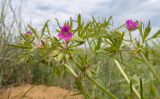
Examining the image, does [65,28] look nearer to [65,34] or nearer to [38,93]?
[65,34]

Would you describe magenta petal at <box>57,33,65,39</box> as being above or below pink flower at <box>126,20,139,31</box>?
below

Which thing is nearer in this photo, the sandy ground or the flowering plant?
the flowering plant

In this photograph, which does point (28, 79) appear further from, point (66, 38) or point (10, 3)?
point (66, 38)

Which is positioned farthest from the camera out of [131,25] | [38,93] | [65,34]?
[38,93]

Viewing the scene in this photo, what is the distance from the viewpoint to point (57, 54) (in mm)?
1248

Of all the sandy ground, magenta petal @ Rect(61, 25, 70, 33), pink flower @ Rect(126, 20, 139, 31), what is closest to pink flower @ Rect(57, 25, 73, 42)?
magenta petal @ Rect(61, 25, 70, 33)

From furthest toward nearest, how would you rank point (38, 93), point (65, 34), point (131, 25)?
point (38, 93)
point (131, 25)
point (65, 34)

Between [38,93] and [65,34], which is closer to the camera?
[65,34]

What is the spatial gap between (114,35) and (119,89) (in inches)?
71.6

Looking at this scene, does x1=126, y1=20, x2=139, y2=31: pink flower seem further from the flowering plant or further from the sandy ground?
the sandy ground

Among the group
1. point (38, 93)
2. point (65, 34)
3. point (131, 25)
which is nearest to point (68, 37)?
point (65, 34)

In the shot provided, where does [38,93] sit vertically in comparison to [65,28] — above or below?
below

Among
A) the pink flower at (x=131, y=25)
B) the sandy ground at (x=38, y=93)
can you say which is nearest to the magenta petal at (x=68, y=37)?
the pink flower at (x=131, y=25)

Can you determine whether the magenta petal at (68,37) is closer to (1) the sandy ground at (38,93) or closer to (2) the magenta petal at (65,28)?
(2) the magenta petal at (65,28)
